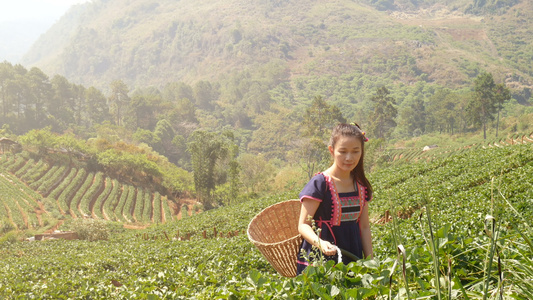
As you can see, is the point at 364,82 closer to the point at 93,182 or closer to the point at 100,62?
the point at 93,182

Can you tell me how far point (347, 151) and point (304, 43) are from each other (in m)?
126

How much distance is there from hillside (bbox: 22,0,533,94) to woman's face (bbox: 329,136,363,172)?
84.7 m

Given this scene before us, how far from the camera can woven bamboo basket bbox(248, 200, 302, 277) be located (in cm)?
233

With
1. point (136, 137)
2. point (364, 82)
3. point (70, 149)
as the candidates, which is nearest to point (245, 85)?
point (364, 82)

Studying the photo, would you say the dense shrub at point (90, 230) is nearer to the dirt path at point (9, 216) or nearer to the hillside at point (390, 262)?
the hillside at point (390, 262)

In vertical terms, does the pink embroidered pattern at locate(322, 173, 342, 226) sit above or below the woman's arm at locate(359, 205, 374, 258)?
above

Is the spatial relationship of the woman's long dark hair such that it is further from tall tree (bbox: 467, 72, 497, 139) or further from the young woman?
tall tree (bbox: 467, 72, 497, 139)

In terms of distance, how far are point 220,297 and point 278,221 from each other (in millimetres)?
1596

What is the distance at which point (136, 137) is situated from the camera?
56.9 meters

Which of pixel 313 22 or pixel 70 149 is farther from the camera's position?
pixel 313 22

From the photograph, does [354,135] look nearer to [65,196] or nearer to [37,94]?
[65,196]

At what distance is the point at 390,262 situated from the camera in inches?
58.0

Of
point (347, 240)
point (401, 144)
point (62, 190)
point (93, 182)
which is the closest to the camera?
point (347, 240)

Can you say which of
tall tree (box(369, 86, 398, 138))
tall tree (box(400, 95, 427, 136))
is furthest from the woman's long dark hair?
tall tree (box(400, 95, 427, 136))
